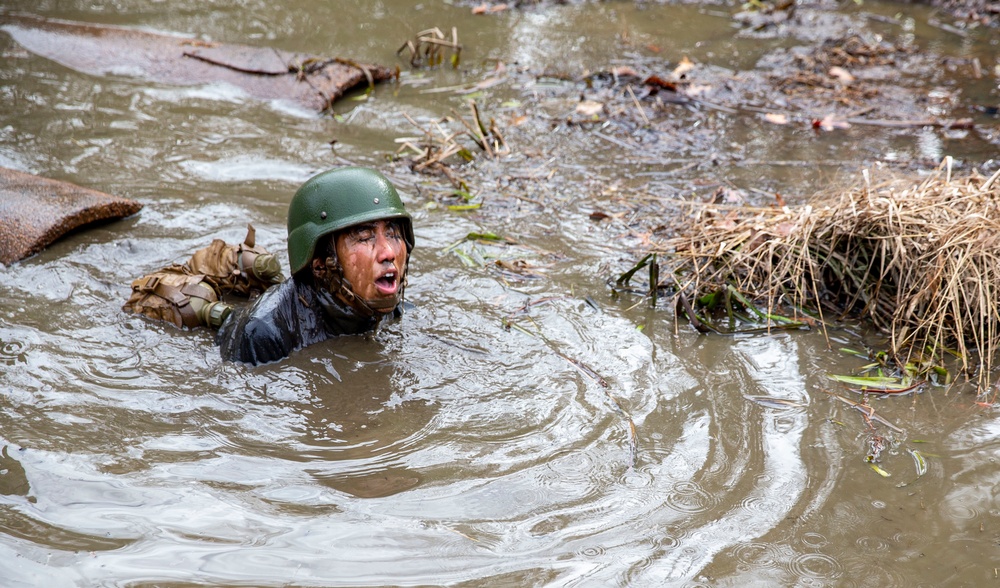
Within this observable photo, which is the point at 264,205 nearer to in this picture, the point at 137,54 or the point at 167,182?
the point at 167,182

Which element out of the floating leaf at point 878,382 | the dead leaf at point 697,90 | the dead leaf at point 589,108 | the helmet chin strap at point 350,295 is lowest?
the floating leaf at point 878,382

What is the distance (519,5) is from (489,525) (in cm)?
842

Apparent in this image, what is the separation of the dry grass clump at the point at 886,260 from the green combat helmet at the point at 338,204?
5.80 ft

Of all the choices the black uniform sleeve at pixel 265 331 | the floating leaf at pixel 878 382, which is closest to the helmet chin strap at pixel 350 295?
the black uniform sleeve at pixel 265 331

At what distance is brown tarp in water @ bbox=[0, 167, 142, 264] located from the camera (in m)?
5.16

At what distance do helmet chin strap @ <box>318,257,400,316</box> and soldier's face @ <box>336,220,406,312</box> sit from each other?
0.02 meters

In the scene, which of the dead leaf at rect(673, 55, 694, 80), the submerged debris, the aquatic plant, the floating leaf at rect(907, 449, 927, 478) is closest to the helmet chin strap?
the aquatic plant

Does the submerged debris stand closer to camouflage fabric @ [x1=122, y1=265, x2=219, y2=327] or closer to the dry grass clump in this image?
the dry grass clump

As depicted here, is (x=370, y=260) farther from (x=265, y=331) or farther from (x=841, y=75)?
(x=841, y=75)

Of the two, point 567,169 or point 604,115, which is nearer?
point 567,169

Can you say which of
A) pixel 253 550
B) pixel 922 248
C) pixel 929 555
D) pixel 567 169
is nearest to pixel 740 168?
pixel 567 169

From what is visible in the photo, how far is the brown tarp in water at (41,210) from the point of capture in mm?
5156

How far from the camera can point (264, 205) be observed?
5922 mm

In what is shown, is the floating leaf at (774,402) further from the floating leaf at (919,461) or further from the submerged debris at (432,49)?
the submerged debris at (432,49)
